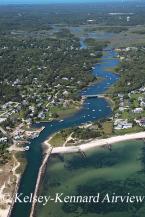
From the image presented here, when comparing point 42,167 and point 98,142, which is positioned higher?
point 98,142

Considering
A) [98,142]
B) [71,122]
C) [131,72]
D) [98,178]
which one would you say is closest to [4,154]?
[98,142]

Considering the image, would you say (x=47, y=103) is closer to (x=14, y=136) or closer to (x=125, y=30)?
(x=14, y=136)

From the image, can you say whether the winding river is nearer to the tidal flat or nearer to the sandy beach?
the tidal flat

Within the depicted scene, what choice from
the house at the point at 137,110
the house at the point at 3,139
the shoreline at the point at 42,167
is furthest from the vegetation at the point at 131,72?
the house at the point at 3,139

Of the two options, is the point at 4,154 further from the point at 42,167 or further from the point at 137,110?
the point at 137,110

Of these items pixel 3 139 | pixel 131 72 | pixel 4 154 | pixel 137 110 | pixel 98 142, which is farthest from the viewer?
pixel 131 72

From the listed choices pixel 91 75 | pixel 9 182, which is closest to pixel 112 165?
pixel 9 182

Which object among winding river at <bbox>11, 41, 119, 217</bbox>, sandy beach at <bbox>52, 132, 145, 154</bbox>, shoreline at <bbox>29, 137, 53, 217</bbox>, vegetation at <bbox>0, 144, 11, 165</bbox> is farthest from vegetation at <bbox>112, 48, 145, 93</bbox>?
vegetation at <bbox>0, 144, 11, 165</bbox>
